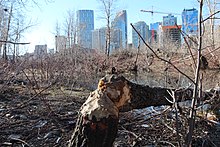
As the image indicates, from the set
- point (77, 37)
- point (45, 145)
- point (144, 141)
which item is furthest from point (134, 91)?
point (77, 37)

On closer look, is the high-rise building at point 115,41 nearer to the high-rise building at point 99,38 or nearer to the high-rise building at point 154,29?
the high-rise building at point 99,38

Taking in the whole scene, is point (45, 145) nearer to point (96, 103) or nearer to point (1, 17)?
point (96, 103)

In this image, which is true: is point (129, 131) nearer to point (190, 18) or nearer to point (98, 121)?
point (98, 121)

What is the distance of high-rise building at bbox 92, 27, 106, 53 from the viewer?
30747 millimetres

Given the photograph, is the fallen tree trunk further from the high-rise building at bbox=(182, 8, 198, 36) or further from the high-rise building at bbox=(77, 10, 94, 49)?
the high-rise building at bbox=(77, 10, 94, 49)

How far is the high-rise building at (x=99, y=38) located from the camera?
30747mm

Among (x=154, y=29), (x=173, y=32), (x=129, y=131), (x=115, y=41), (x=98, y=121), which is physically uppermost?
(x=115, y=41)

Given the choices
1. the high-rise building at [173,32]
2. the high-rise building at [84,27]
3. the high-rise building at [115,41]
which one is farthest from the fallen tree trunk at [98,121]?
the high-rise building at [84,27]

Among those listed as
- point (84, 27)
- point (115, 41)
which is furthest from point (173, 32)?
point (84, 27)

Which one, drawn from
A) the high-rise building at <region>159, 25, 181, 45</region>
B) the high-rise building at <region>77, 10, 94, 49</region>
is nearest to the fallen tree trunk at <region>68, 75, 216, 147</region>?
the high-rise building at <region>159, 25, 181, 45</region>

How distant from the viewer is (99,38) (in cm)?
3312

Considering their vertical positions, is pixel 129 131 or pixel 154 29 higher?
pixel 154 29

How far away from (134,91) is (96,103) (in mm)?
880

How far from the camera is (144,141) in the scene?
10.6ft
